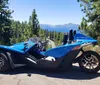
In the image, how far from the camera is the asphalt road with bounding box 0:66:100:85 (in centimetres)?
630

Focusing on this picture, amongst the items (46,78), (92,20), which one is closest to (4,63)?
(46,78)

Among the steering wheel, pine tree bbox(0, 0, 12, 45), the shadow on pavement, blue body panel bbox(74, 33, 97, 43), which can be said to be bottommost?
pine tree bbox(0, 0, 12, 45)

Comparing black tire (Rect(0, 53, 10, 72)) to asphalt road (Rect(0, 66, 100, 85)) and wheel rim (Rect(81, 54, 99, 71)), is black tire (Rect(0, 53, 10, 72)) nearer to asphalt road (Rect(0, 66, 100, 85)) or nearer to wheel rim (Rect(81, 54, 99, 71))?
asphalt road (Rect(0, 66, 100, 85))

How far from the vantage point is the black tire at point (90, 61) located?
737 centimetres

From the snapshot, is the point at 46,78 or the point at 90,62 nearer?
the point at 46,78

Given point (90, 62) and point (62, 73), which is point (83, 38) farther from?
point (62, 73)

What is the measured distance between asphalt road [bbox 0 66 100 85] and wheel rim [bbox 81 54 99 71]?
0.23 m

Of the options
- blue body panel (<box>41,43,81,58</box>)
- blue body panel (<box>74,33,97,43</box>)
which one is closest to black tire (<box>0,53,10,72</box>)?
blue body panel (<box>41,43,81,58</box>)

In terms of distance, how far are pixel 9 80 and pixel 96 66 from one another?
2517mm

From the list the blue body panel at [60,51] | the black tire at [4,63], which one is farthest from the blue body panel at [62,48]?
the black tire at [4,63]

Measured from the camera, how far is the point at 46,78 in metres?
6.80

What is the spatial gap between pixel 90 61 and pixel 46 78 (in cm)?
147

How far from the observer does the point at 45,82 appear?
6.34 m

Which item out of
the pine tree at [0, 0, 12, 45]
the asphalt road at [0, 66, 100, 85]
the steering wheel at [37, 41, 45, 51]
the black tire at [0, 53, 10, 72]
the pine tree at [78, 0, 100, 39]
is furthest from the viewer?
the pine tree at [0, 0, 12, 45]
